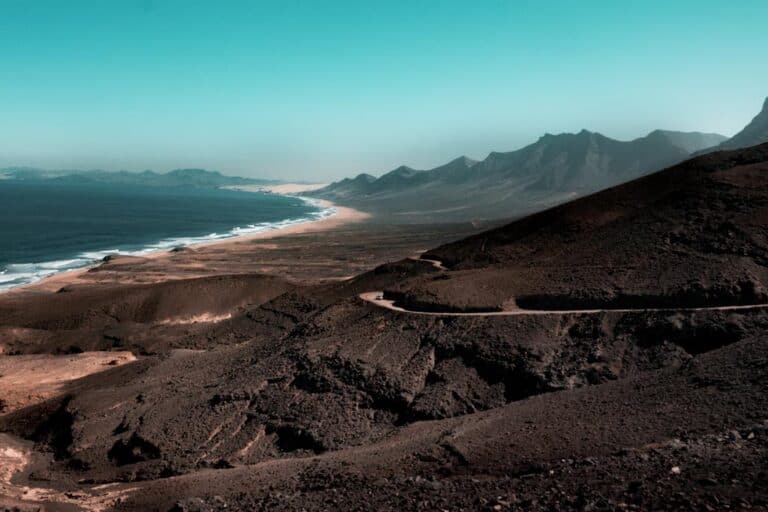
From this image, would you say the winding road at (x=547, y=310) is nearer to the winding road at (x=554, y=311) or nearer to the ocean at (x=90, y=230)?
the winding road at (x=554, y=311)

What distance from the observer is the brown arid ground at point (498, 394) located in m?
14.9

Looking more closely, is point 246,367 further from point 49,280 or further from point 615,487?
point 49,280

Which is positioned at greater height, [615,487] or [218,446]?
[615,487]

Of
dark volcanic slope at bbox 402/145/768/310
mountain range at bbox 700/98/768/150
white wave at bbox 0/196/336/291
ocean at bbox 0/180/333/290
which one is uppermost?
mountain range at bbox 700/98/768/150

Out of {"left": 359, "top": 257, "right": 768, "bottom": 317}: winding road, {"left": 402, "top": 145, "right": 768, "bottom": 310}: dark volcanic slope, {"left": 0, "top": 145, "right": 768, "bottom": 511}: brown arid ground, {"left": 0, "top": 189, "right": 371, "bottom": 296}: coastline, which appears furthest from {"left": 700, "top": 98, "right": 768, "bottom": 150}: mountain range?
{"left": 359, "top": 257, "right": 768, "bottom": 317}: winding road

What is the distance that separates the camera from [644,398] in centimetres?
1830

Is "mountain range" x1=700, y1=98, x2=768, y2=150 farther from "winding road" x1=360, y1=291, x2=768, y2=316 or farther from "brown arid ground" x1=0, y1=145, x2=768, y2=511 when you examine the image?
"winding road" x1=360, y1=291, x2=768, y2=316

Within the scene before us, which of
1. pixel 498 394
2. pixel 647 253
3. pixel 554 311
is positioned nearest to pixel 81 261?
pixel 554 311

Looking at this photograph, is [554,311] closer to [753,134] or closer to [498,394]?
[498,394]

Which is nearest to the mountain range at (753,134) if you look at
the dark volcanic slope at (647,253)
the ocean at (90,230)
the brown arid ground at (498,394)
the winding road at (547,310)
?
the ocean at (90,230)

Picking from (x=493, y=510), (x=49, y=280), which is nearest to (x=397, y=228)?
(x=49, y=280)

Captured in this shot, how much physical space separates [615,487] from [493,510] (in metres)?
2.79

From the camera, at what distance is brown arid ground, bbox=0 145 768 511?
49.0ft

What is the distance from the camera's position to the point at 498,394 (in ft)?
73.5
